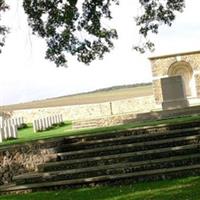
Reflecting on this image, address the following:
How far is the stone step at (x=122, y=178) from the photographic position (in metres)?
11.3

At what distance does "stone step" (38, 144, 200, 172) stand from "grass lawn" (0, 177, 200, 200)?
126 cm

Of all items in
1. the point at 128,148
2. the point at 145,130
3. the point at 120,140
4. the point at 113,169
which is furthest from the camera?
the point at 145,130

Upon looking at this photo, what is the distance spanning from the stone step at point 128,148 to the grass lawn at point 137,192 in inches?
71.4

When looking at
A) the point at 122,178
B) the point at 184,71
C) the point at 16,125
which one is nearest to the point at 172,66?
the point at 184,71

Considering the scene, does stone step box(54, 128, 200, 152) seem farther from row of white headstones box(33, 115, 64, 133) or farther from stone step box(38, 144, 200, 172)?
row of white headstones box(33, 115, 64, 133)

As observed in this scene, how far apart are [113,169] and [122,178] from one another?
18.0 inches

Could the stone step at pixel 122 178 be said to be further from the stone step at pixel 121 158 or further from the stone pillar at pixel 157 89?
the stone pillar at pixel 157 89

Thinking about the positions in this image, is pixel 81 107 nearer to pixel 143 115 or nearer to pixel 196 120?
pixel 143 115

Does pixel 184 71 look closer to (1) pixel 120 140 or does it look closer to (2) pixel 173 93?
(2) pixel 173 93

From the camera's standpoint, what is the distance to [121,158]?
12664 millimetres

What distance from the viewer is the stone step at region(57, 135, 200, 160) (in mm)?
12891

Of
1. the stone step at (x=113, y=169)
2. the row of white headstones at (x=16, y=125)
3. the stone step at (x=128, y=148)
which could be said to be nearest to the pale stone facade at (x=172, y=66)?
the row of white headstones at (x=16, y=125)

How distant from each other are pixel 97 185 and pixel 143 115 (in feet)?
36.1

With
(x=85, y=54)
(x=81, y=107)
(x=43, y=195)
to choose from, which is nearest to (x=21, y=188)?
(x=43, y=195)
